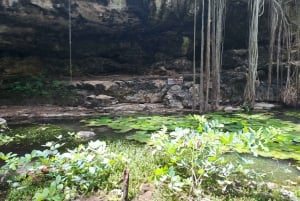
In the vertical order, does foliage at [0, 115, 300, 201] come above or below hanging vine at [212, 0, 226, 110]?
below

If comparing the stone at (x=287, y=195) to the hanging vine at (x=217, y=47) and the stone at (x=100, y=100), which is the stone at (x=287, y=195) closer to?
the hanging vine at (x=217, y=47)

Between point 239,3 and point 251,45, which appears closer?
point 251,45

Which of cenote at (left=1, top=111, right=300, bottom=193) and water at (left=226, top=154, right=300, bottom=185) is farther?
cenote at (left=1, top=111, right=300, bottom=193)

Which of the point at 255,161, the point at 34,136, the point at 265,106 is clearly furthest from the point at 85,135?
the point at 265,106

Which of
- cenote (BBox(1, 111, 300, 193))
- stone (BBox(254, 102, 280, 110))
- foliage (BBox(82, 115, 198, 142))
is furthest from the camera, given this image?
stone (BBox(254, 102, 280, 110))

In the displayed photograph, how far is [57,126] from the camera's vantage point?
5051mm

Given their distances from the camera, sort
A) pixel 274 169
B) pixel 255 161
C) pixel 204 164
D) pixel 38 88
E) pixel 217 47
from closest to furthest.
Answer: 1. pixel 204 164
2. pixel 274 169
3. pixel 255 161
4. pixel 217 47
5. pixel 38 88

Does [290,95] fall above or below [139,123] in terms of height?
above

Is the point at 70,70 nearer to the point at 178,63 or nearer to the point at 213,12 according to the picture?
the point at 178,63

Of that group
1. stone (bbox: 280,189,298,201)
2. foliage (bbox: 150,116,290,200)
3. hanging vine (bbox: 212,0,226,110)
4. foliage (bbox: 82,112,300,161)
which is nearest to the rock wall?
hanging vine (bbox: 212,0,226,110)

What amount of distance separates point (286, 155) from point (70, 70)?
623 centimetres

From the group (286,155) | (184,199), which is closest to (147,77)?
(286,155)

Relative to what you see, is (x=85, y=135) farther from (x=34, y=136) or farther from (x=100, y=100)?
(x=100, y=100)

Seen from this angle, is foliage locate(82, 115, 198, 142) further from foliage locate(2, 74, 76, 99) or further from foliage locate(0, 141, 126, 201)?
foliage locate(2, 74, 76, 99)
